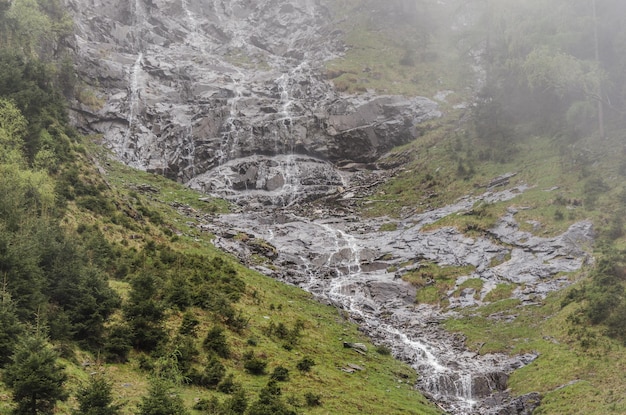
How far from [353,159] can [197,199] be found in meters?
33.6

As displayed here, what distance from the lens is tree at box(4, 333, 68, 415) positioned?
11742 millimetres

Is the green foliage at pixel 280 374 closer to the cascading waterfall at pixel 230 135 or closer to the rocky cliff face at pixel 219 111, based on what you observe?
the rocky cliff face at pixel 219 111

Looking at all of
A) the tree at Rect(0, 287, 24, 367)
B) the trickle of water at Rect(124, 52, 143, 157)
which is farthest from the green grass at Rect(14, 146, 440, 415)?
the trickle of water at Rect(124, 52, 143, 157)

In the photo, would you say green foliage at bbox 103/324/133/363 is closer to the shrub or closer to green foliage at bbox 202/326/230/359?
green foliage at bbox 202/326/230/359

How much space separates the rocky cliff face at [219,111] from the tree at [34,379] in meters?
64.7

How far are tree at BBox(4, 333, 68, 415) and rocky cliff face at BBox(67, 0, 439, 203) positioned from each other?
6474 cm

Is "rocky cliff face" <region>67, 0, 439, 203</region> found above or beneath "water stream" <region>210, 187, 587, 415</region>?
above

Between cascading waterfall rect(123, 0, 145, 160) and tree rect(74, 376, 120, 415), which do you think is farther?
cascading waterfall rect(123, 0, 145, 160)

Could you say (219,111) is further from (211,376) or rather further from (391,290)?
(211,376)

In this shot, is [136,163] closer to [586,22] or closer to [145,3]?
[145,3]

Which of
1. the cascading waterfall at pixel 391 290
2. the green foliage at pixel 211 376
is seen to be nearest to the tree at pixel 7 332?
the green foliage at pixel 211 376

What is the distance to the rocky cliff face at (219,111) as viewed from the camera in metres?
81.8

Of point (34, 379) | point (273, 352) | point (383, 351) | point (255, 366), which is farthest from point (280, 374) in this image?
point (34, 379)

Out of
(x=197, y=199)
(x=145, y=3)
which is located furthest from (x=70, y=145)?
(x=145, y=3)
